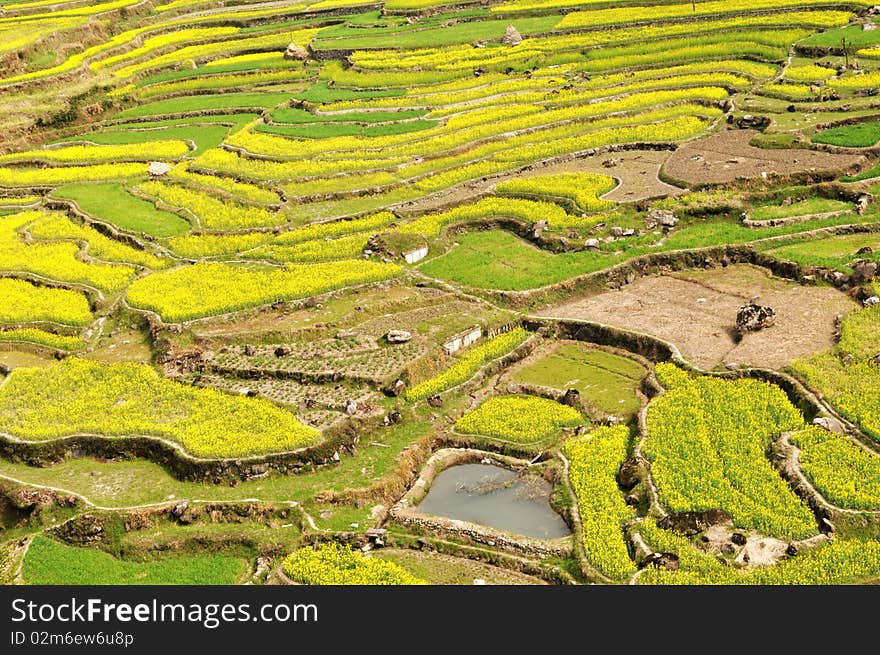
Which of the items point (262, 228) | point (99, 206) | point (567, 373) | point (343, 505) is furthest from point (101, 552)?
point (99, 206)

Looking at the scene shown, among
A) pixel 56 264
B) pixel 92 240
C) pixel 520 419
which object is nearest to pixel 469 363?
pixel 520 419

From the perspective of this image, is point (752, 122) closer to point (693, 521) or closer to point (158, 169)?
point (158, 169)

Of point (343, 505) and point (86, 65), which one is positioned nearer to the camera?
point (343, 505)

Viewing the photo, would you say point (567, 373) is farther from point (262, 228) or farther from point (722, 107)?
point (722, 107)

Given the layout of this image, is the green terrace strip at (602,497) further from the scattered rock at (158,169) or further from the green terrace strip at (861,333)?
the scattered rock at (158,169)

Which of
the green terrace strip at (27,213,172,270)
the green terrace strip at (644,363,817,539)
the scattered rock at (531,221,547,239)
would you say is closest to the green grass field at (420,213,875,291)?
the scattered rock at (531,221,547,239)

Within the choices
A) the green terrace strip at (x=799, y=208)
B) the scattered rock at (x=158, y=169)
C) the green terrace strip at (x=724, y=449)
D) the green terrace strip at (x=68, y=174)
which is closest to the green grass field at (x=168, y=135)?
the scattered rock at (x=158, y=169)

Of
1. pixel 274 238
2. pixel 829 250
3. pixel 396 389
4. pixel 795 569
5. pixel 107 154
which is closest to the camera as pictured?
pixel 795 569
